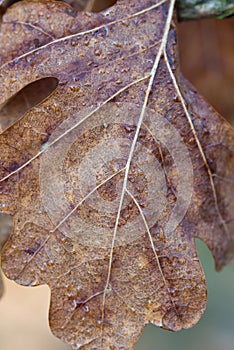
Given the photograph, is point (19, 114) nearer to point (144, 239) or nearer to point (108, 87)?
point (108, 87)

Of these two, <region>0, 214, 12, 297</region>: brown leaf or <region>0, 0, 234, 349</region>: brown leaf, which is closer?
<region>0, 0, 234, 349</region>: brown leaf

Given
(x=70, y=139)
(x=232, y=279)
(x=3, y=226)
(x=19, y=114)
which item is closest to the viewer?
(x=70, y=139)

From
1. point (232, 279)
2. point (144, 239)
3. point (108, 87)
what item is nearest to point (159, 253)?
→ point (144, 239)

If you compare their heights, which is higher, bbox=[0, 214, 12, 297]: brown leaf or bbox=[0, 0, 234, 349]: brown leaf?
bbox=[0, 0, 234, 349]: brown leaf

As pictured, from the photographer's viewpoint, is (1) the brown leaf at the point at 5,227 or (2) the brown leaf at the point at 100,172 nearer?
(2) the brown leaf at the point at 100,172

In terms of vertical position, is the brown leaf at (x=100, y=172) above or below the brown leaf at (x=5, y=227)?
above

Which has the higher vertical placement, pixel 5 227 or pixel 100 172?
pixel 100 172

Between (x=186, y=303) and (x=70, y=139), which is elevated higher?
(x=70, y=139)

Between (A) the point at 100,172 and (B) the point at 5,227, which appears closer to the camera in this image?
(A) the point at 100,172
